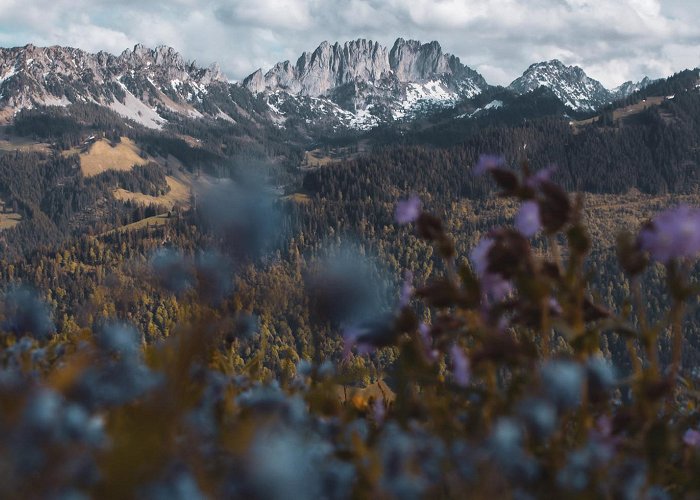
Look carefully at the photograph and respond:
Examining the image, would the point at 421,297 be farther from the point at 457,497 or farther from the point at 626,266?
the point at 457,497

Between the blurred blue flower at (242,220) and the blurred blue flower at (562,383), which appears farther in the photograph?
the blurred blue flower at (242,220)

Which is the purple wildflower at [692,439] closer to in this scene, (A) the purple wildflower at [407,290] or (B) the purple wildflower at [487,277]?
(B) the purple wildflower at [487,277]

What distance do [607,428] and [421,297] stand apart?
0.83 m

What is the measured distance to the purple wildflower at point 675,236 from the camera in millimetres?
2201

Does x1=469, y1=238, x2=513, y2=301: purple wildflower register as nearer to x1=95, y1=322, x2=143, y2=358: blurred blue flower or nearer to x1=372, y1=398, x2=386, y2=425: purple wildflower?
x1=372, y1=398, x2=386, y2=425: purple wildflower

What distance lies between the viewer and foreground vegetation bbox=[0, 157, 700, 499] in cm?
138

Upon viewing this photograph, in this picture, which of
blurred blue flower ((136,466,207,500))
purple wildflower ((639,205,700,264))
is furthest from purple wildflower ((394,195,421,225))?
blurred blue flower ((136,466,207,500))

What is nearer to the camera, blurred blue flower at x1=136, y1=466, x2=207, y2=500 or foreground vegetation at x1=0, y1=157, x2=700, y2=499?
blurred blue flower at x1=136, y1=466, x2=207, y2=500

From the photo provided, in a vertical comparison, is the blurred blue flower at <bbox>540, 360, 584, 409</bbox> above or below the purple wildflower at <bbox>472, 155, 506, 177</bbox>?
below

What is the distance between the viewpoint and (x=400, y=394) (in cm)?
244

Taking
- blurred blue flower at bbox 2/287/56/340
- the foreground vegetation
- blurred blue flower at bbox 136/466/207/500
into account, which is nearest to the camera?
blurred blue flower at bbox 136/466/207/500

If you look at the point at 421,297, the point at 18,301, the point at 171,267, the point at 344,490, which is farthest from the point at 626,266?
the point at 18,301

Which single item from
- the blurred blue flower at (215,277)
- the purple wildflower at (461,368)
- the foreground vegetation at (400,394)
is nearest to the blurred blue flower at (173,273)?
the foreground vegetation at (400,394)

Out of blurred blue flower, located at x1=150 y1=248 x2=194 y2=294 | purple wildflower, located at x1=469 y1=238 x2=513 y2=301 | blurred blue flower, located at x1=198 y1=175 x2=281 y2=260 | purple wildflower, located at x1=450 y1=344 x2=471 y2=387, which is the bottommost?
purple wildflower, located at x1=450 y1=344 x2=471 y2=387
